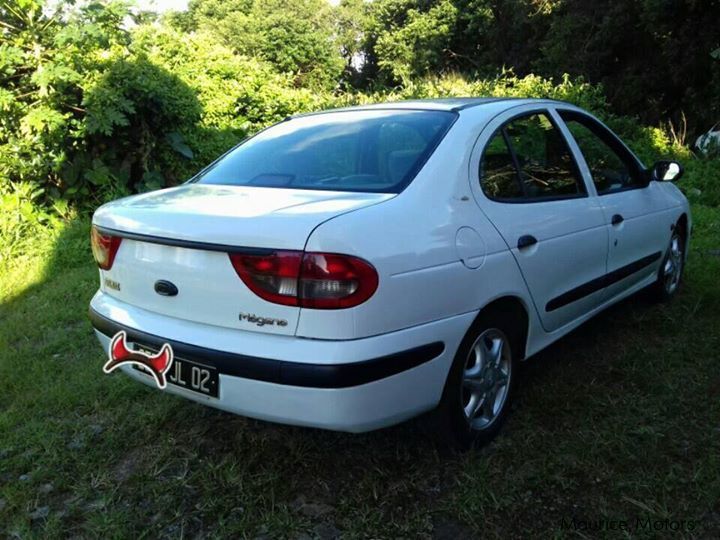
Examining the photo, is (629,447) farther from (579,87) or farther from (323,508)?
(579,87)

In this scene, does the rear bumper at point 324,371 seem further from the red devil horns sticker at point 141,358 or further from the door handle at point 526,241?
the door handle at point 526,241

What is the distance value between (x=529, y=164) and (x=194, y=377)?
1799 mm

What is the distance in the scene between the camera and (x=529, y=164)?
9.48 ft

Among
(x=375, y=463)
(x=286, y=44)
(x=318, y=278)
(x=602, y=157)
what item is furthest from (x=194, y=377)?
(x=286, y=44)

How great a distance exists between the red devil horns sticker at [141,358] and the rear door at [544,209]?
1.32 meters

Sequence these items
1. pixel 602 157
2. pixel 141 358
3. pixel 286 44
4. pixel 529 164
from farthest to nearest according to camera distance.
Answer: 1. pixel 286 44
2. pixel 602 157
3. pixel 529 164
4. pixel 141 358

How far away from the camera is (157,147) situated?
6.73m

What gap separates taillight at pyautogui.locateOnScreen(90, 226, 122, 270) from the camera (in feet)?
7.93

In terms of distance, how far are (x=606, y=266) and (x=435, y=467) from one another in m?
1.53

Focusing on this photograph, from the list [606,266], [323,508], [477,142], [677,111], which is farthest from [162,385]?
[677,111]

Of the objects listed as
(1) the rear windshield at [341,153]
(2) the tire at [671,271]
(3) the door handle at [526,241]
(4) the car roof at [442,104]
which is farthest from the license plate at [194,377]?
(2) the tire at [671,271]

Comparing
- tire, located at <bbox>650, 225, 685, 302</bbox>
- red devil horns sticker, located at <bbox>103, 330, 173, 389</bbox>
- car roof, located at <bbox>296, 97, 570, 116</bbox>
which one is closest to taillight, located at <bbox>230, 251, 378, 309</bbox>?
red devil horns sticker, located at <bbox>103, 330, 173, 389</bbox>

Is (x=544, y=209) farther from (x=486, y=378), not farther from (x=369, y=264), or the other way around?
(x=369, y=264)

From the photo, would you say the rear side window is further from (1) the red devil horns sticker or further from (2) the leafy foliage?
(2) the leafy foliage
